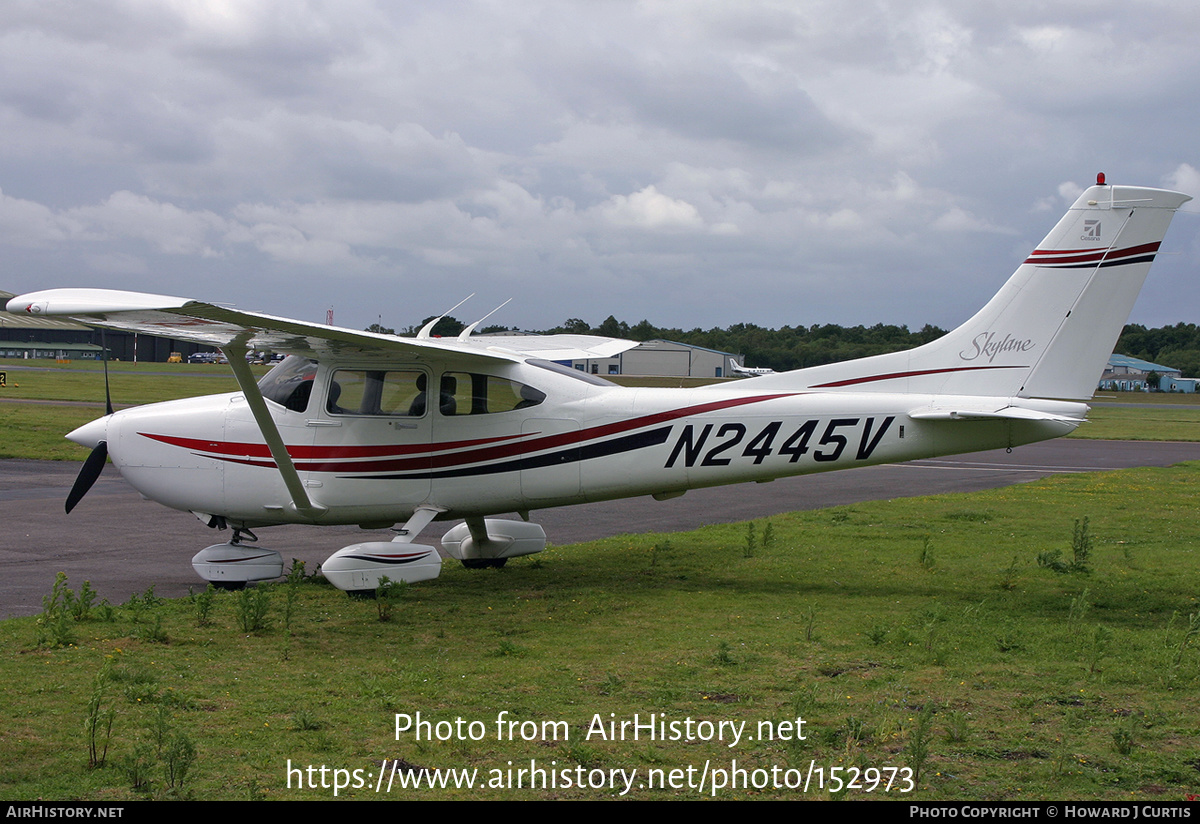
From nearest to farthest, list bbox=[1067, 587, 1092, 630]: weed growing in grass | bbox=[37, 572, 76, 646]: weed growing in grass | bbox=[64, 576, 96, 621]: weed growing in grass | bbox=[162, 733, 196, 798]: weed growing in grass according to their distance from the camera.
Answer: bbox=[162, 733, 196, 798]: weed growing in grass → bbox=[37, 572, 76, 646]: weed growing in grass → bbox=[64, 576, 96, 621]: weed growing in grass → bbox=[1067, 587, 1092, 630]: weed growing in grass

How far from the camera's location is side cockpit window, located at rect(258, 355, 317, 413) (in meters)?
9.65

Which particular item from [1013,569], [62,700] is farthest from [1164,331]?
[62,700]

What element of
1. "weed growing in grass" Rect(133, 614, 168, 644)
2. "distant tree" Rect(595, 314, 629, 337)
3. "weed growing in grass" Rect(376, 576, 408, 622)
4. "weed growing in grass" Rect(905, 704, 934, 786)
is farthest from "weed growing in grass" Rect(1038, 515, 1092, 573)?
"distant tree" Rect(595, 314, 629, 337)

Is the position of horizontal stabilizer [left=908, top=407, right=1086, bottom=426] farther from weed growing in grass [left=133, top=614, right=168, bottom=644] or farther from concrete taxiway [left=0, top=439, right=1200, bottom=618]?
weed growing in grass [left=133, top=614, right=168, bottom=644]

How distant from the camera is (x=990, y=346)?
9.12 m

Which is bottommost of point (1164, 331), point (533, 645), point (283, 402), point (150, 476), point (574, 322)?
point (533, 645)

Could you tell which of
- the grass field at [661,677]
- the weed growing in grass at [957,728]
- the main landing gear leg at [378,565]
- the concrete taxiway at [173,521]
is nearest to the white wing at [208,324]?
the main landing gear leg at [378,565]

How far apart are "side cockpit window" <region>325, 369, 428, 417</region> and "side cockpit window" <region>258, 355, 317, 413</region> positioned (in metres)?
0.30

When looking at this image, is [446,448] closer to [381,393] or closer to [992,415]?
[381,393]

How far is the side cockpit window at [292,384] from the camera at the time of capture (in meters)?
9.65
